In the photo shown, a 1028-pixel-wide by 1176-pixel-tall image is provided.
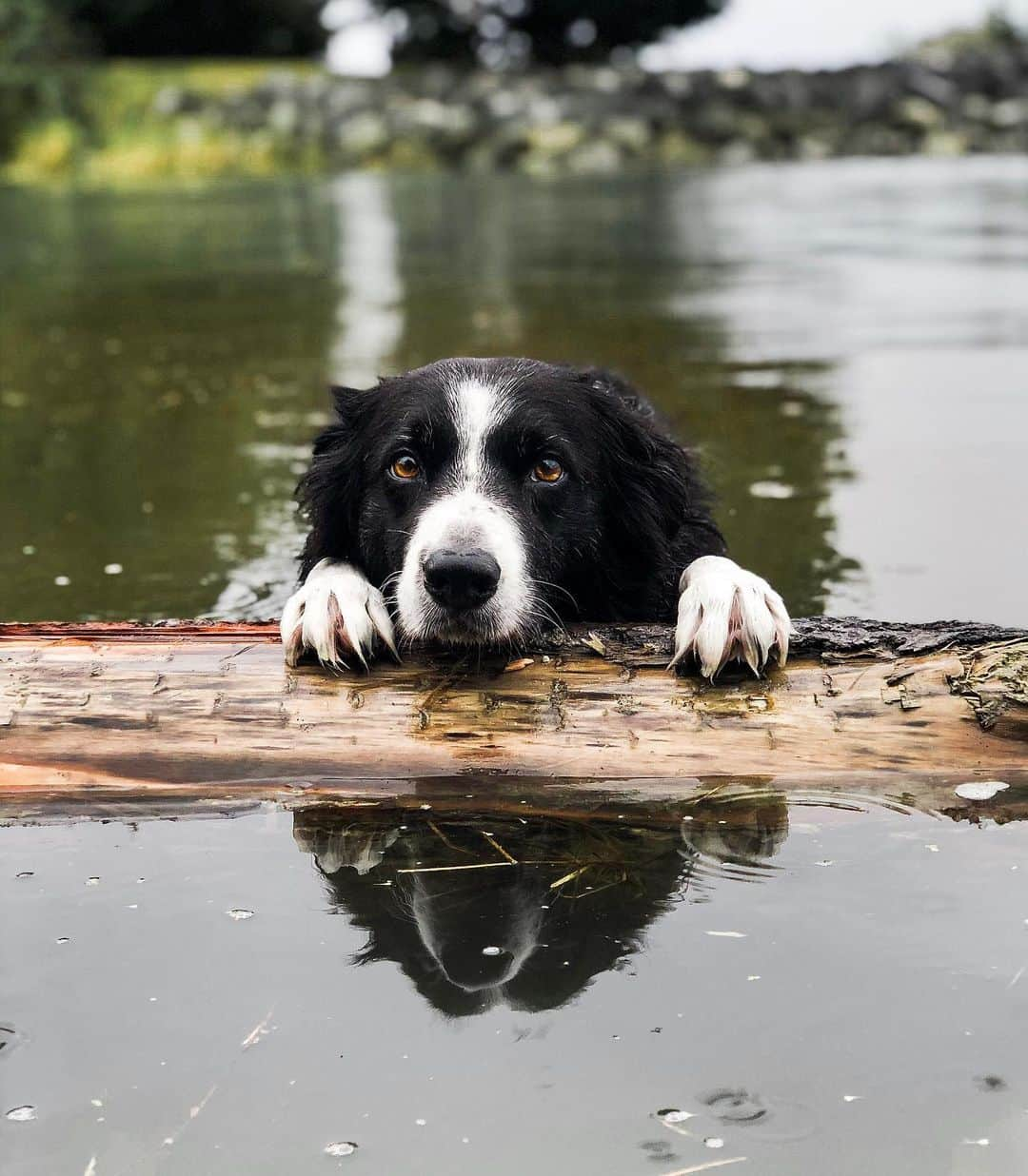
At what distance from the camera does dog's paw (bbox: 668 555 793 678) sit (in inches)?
155

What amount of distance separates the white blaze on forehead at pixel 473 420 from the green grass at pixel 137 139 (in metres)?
31.3

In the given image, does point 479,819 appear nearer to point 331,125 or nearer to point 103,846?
point 103,846

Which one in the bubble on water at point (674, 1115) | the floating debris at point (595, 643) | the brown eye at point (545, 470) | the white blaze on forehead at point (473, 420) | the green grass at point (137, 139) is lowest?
the bubble on water at point (674, 1115)

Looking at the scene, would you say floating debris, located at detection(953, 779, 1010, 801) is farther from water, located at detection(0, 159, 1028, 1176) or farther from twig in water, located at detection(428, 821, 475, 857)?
twig in water, located at detection(428, 821, 475, 857)

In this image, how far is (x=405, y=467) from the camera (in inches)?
177

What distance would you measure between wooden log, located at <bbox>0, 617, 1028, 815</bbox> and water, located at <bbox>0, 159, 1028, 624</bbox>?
2054 mm

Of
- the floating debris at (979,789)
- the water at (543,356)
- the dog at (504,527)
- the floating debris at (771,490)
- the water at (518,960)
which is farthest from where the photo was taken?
the floating debris at (771,490)

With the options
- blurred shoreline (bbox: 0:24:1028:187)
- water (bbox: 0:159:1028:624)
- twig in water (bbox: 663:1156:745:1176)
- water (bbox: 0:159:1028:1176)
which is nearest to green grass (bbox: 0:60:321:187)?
blurred shoreline (bbox: 0:24:1028:187)

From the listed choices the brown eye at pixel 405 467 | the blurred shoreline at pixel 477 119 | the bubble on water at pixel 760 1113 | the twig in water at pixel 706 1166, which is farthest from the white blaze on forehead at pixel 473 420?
the blurred shoreline at pixel 477 119

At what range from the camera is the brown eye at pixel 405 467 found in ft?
14.6

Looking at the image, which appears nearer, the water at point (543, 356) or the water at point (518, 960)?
the water at point (518, 960)

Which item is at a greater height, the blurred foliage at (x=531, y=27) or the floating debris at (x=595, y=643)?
the blurred foliage at (x=531, y=27)

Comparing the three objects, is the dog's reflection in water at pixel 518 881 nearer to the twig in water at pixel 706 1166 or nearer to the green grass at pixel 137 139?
the twig in water at pixel 706 1166

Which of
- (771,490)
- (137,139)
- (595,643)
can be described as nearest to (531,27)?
(137,139)
